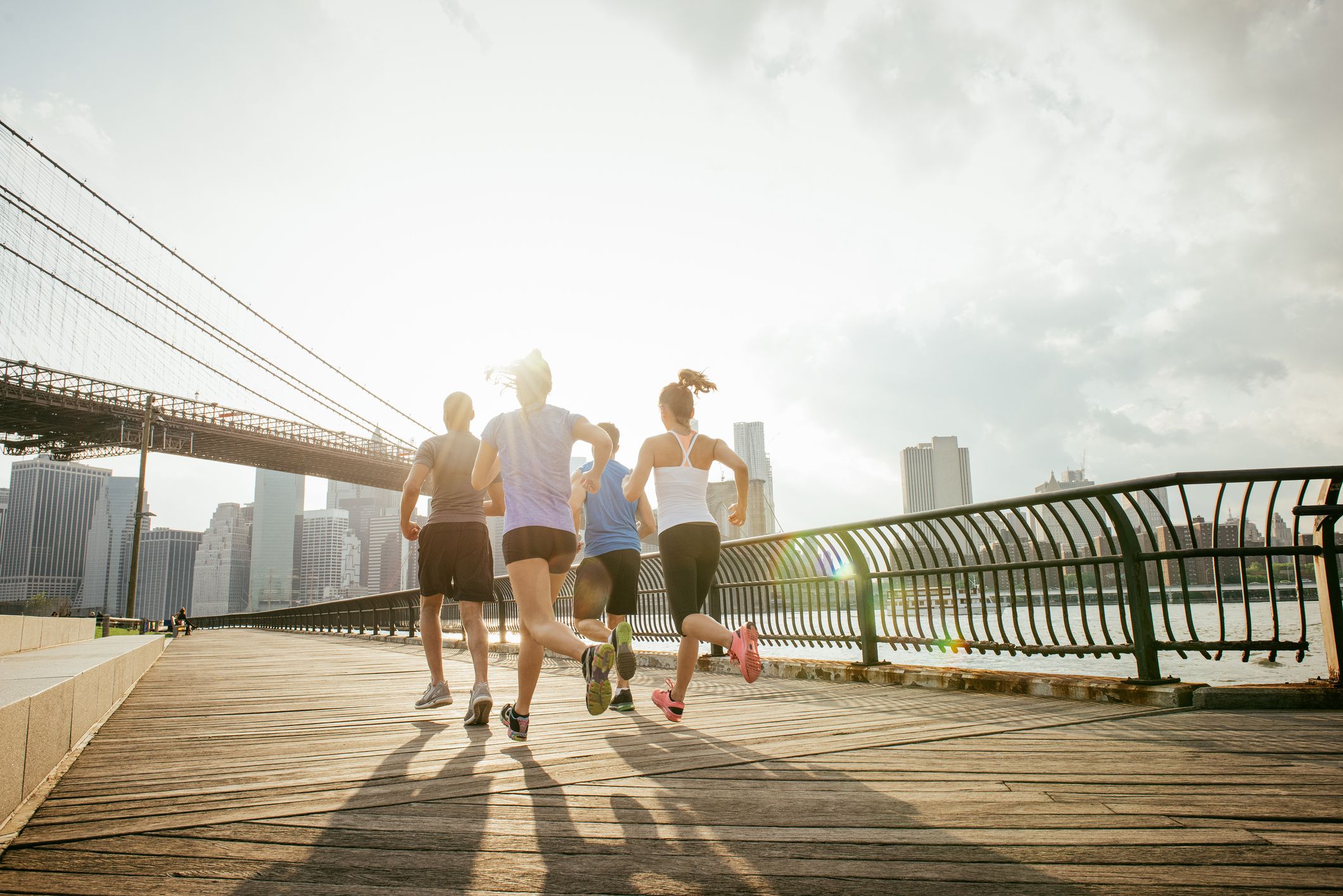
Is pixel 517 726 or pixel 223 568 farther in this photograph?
pixel 223 568

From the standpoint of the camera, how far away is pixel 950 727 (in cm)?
364

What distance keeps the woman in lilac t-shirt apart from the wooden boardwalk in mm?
419

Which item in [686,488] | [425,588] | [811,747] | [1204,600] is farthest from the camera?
[1204,600]

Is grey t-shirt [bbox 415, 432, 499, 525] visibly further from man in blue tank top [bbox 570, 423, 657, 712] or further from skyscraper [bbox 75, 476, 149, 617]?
skyscraper [bbox 75, 476, 149, 617]

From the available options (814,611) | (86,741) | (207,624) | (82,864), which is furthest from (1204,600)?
(207,624)

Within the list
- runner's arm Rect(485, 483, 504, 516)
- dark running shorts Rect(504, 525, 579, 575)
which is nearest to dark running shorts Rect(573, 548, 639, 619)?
runner's arm Rect(485, 483, 504, 516)

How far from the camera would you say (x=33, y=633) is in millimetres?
6242

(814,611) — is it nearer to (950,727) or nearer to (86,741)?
(950,727)

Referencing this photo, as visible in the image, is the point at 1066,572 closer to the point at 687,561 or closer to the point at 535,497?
the point at 687,561

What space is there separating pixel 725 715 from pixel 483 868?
2.64 meters

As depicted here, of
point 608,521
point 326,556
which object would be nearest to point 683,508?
point 608,521

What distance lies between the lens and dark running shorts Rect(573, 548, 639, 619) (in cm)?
482

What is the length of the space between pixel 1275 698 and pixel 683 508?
2.96 m

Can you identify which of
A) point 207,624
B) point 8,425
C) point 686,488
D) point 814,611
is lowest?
point 207,624
